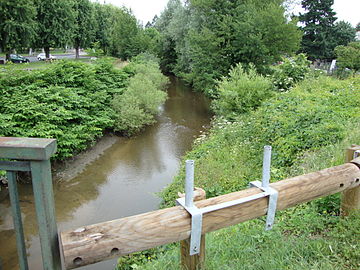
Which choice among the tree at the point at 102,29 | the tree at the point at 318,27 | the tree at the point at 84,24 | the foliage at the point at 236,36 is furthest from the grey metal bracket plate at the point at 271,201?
the tree at the point at 102,29

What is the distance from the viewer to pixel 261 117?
29.2 ft

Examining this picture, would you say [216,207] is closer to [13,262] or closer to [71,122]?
[13,262]

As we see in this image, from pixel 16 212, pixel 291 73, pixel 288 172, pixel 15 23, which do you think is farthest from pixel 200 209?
pixel 15 23

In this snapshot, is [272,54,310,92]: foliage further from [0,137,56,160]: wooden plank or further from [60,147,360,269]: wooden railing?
[0,137,56,160]: wooden plank

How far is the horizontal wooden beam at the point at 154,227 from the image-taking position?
5.13 feet

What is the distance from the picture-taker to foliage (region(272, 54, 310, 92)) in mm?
13672

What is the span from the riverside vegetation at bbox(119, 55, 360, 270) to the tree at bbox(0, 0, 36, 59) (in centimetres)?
1673

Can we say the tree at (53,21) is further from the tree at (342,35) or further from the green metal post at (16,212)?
the tree at (342,35)

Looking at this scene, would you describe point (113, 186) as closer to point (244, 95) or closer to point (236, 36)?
point (244, 95)

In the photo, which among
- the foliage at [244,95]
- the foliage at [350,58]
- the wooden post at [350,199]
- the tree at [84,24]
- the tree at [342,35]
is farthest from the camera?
the tree at [342,35]

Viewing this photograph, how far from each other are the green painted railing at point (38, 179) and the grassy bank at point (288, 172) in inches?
55.5

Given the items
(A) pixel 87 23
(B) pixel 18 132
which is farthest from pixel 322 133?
(A) pixel 87 23

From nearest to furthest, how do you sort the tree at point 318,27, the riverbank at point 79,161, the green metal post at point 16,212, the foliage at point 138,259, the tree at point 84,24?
1. the green metal post at point 16,212
2. the foliage at point 138,259
3. the riverbank at point 79,161
4. the tree at point 84,24
5. the tree at point 318,27

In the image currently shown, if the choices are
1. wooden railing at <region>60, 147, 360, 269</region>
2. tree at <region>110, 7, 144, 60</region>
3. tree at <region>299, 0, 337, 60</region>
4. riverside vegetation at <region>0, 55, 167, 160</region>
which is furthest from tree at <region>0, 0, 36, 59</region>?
tree at <region>299, 0, 337, 60</region>
